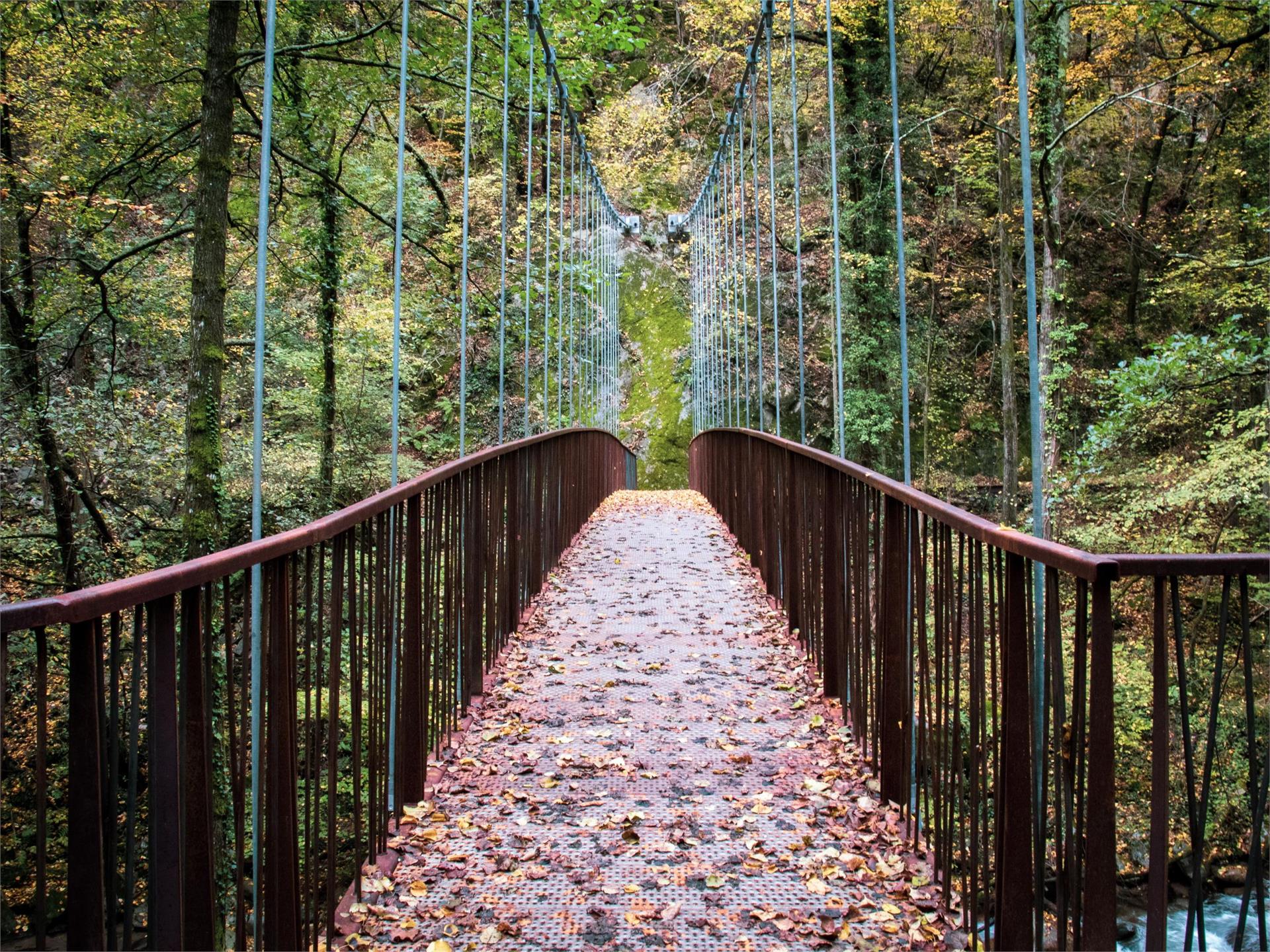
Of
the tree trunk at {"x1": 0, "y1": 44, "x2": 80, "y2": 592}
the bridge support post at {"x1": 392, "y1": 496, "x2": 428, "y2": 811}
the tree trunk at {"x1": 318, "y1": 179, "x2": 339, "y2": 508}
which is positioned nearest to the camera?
the bridge support post at {"x1": 392, "y1": 496, "x2": 428, "y2": 811}

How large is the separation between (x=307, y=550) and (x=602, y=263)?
732 inches

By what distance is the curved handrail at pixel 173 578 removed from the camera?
121 centimetres

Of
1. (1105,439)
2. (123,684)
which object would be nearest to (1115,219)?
(1105,439)

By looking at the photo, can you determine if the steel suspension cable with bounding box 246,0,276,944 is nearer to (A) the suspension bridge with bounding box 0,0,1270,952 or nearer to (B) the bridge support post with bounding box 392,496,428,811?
(A) the suspension bridge with bounding box 0,0,1270,952

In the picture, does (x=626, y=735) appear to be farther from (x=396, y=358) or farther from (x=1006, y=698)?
(x=1006, y=698)

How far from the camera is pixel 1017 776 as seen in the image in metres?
2.02

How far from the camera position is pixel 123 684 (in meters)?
6.32

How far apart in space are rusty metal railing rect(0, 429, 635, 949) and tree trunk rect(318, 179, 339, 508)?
255 inches

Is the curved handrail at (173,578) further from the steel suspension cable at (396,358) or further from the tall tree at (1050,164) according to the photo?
the tall tree at (1050,164)

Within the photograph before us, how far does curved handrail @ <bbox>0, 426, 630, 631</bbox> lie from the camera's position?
3.98ft

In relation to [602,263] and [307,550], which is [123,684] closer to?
[307,550]

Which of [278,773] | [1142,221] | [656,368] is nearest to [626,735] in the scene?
[278,773]

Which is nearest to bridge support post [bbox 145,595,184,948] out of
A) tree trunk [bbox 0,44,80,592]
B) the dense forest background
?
the dense forest background

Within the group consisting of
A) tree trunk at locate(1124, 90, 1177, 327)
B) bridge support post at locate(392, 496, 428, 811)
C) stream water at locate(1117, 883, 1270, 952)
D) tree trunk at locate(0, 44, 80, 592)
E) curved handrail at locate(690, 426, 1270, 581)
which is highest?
tree trunk at locate(1124, 90, 1177, 327)
